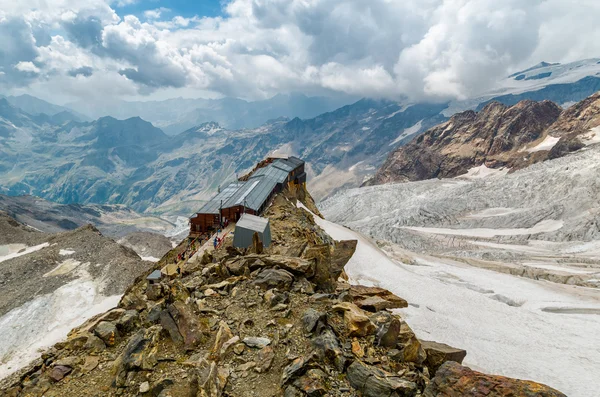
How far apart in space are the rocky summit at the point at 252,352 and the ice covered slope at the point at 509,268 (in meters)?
15.8

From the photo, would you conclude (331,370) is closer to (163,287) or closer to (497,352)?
(163,287)

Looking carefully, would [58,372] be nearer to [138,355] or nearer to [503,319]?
[138,355]

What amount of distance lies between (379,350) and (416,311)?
2089cm

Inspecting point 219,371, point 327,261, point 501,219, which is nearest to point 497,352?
point 327,261

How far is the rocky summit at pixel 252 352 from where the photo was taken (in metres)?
9.49

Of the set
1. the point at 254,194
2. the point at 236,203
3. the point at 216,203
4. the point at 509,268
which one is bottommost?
the point at 509,268

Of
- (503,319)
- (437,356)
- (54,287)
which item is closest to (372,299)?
(437,356)

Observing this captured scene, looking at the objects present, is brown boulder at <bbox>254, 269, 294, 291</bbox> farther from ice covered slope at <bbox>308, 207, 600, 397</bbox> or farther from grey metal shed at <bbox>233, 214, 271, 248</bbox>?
ice covered slope at <bbox>308, 207, 600, 397</bbox>

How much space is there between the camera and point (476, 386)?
9.48 meters

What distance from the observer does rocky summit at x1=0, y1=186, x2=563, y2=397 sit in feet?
31.1

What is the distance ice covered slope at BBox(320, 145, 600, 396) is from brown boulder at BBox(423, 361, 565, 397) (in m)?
16.0

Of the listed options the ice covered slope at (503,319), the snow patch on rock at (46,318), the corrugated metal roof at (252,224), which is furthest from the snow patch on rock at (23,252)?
the ice covered slope at (503,319)

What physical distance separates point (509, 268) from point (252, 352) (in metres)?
57.8

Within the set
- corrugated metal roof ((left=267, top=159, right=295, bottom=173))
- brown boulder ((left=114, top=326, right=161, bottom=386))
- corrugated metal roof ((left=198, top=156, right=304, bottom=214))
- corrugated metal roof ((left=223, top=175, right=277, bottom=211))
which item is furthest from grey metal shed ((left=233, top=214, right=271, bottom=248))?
corrugated metal roof ((left=267, top=159, right=295, bottom=173))
